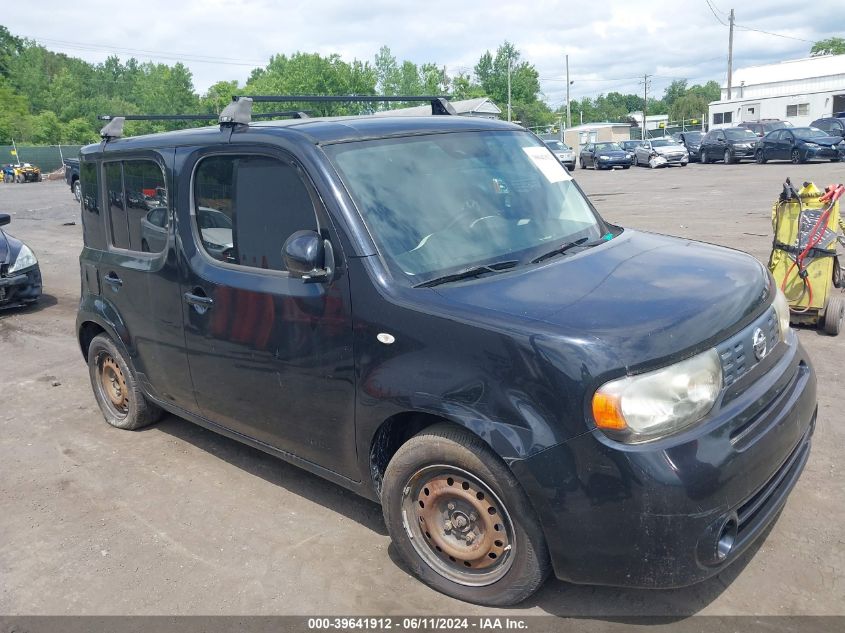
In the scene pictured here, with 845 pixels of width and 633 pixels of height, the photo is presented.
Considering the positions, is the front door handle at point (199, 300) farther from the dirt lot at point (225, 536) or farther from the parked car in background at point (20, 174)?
the parked car in background at point (20, 174)

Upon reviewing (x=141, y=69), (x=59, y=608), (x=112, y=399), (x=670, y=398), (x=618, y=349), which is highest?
(x=141, y=69)

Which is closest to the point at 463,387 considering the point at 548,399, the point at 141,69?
the point at 548,399

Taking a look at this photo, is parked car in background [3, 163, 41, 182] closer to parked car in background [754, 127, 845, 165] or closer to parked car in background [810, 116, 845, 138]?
parked car in background [754, 127, 845, 165]

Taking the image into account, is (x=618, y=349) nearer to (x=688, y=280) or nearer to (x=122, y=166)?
(x=688, y=280)

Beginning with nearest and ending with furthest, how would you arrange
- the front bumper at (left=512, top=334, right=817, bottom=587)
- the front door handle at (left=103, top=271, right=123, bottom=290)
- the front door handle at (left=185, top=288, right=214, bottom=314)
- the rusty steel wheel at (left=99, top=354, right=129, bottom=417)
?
the front bumper at (left=512, top=334, right=817, bottom=587) < the front door handle at (left=185, top=288, right=214, bottom=314) < the front door handle at (left=103, top=271, right=123, bottom=290) < the rusty steel wheel at (left=99, top=354, right=129, bottom=417)

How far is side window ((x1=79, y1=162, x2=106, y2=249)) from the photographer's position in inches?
194

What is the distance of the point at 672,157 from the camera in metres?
32.6

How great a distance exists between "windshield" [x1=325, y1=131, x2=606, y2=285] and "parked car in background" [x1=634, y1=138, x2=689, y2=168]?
30.9 m

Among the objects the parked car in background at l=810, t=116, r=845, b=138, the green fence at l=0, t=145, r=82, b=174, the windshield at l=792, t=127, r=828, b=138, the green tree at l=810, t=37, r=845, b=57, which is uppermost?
the green tree at l=810, t=37, r=845, b=57

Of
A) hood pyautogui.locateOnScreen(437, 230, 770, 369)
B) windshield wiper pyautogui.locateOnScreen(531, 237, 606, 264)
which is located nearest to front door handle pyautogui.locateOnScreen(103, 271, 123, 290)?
hood pyautogui.locateOnScreen(437, 230, 770, 369)

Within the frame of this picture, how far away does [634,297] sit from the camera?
2.89 metres

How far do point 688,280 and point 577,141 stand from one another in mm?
61230

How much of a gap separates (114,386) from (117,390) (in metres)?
0.05

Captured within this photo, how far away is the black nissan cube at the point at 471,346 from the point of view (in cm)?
258
